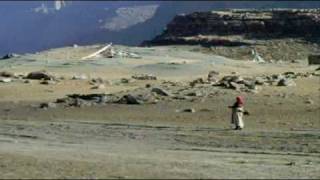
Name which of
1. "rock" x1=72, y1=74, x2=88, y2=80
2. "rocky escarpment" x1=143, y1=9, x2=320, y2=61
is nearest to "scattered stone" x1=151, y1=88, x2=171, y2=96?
"rock" x1=72, y1=74, x2=88, y2=80

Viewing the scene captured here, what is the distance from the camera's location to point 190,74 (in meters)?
48.9

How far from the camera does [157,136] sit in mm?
22688

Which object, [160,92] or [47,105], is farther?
[160,92]

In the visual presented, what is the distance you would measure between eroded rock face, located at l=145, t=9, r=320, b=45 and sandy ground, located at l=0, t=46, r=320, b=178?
128ft

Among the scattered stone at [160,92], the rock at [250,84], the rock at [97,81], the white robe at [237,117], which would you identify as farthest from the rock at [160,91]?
the white robe at [237,117]

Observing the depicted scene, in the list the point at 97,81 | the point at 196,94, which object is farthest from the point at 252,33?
the point at 196,94

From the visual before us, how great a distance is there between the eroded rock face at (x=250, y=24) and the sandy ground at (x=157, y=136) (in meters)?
39.1

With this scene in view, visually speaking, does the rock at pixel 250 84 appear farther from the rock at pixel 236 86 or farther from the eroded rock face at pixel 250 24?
the eroded rock face at pixel 250 24

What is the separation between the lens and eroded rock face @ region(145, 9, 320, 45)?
8025 cm

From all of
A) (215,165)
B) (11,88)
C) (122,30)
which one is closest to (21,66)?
(11,88)

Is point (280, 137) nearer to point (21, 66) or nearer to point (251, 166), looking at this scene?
point (251, 166)

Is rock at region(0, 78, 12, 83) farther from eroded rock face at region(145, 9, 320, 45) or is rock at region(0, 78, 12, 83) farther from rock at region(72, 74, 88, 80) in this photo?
eroded rock face at region(145, 9, 320, 45)

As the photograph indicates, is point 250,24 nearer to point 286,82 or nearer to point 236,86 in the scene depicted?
point 286,82

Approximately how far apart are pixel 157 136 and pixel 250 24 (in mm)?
61023
